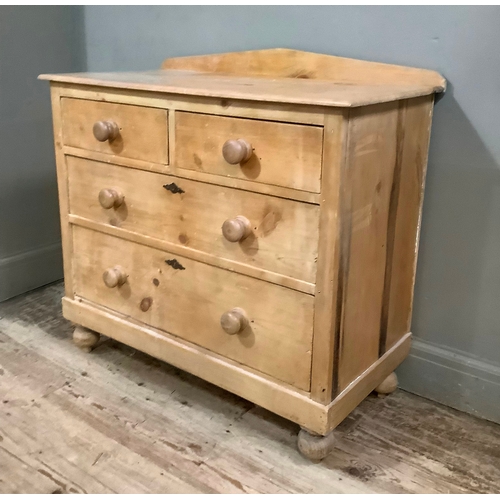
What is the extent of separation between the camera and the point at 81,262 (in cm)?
159

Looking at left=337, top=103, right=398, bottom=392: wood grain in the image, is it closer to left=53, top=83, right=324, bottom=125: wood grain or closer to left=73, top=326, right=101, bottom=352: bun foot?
left=53, top=83, right=324, bottom=125: wood grain

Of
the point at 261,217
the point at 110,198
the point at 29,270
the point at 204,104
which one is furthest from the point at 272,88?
the point at 29,270

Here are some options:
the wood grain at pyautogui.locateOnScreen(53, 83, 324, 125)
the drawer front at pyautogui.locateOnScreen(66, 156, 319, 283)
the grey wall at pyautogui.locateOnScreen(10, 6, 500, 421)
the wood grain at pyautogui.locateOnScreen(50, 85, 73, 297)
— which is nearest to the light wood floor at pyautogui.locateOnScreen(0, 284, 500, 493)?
the grey wall at pyautogui.locateOnScreen(10, 6, 500, 421)

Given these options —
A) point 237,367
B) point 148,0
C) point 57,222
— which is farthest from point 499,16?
point 57,222

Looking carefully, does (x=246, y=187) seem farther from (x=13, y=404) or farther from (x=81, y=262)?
(x=13, y=404)

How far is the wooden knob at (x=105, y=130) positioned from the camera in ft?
4.40

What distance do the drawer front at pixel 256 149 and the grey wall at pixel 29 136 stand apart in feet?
3.20

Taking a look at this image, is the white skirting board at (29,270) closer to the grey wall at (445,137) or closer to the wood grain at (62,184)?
the wood grain at (62,184)

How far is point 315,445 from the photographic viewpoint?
1245mm

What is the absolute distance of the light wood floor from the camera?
3.97 ft

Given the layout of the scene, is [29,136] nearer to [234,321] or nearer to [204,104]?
[204,104]

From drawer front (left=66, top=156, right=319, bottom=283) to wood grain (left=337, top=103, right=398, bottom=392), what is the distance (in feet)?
0.31

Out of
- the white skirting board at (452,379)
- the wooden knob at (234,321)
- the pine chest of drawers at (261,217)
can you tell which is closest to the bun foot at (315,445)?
the pine chest of drawers at (261,217)

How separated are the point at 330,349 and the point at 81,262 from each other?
0.79 meters
